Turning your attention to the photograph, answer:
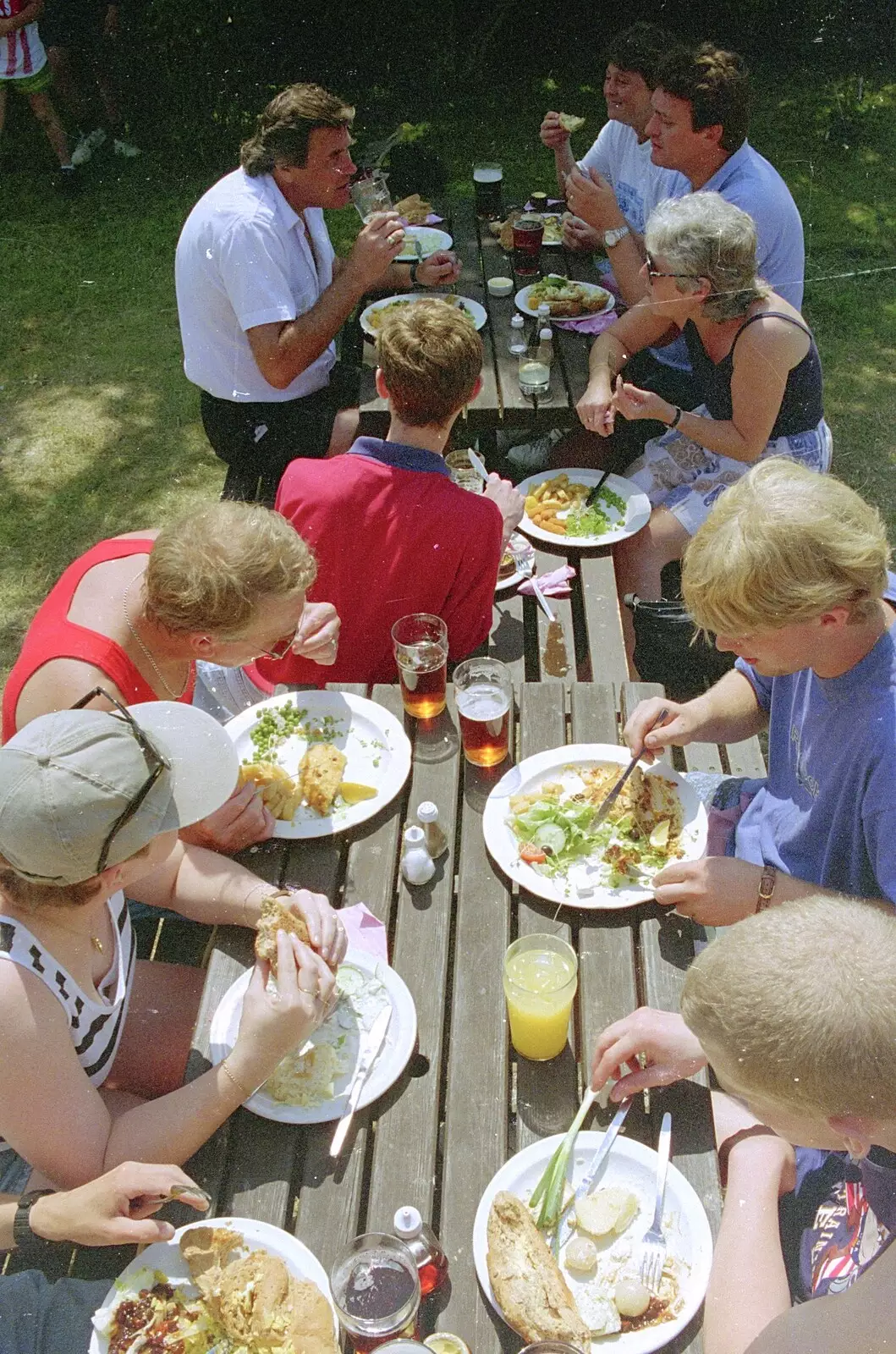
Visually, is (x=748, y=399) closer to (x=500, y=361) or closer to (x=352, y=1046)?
(x=500, y=361)

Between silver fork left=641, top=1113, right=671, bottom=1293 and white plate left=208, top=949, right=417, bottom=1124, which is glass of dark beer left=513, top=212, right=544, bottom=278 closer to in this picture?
white plate left=208, top=949, right=417, bottom=1124

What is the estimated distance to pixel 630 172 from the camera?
5.45 m

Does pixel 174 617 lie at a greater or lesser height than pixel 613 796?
greater

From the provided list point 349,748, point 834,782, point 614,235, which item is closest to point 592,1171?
point 834,782

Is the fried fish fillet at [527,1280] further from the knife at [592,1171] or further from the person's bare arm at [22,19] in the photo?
the person's bare arm at [22,19]

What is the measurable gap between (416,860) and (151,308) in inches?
238

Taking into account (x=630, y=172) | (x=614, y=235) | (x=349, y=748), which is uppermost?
(x=630, y=172)

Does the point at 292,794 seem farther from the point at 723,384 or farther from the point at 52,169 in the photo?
the point at 52,169

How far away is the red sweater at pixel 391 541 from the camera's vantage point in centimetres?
323

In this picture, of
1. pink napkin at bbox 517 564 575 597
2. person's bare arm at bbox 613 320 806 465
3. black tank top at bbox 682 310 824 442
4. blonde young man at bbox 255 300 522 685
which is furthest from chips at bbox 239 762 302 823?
black tank top at bbox 682 310 824 442

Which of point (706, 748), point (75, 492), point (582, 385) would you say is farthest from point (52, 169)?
point (706, 748)

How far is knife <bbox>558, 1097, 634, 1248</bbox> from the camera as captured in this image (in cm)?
189

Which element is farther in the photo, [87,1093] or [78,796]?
[87,1093]

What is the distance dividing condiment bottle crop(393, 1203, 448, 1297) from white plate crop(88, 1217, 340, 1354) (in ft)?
0.50
